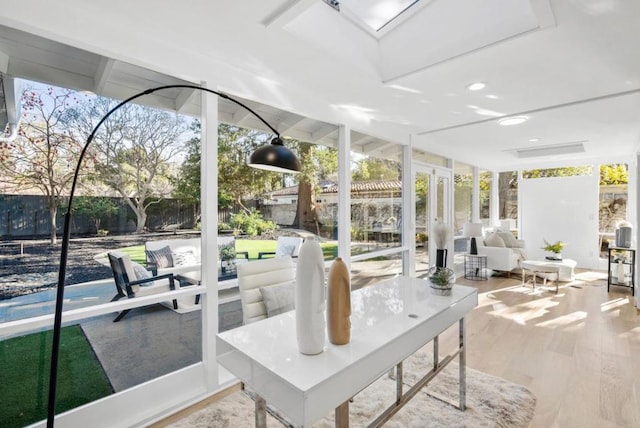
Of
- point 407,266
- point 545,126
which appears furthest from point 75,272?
point 545,126

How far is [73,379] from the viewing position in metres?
1.95

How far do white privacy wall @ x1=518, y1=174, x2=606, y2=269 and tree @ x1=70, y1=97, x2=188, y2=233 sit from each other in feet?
25.7

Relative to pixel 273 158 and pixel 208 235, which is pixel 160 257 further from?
Answer: pixel 273 158

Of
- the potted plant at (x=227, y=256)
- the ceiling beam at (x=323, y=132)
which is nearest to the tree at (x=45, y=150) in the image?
the potted plant at (x=227, y=256)

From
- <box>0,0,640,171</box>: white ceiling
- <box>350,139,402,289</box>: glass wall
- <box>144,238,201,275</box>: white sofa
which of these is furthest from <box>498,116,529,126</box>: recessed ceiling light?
<box>144,238,201,275</box>: white sofa

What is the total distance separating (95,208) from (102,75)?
830 millimetres

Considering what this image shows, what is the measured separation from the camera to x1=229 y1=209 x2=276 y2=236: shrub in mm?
2691

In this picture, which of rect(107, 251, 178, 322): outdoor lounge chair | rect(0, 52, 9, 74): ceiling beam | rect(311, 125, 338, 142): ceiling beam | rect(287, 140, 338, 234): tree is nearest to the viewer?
rect(0, 52, 9, 74): ceiling beam

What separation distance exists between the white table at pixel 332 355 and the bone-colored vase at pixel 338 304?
50mm

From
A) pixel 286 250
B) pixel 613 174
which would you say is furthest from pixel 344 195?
pixel 613 174

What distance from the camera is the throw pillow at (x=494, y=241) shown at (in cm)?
621

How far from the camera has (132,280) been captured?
2.16m

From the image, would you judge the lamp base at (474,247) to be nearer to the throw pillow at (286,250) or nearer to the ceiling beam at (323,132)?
the ceiling beam at (323,132)

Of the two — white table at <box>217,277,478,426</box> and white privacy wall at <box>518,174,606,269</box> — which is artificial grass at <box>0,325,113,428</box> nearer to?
white table at <box>217,277,478,426</box>
